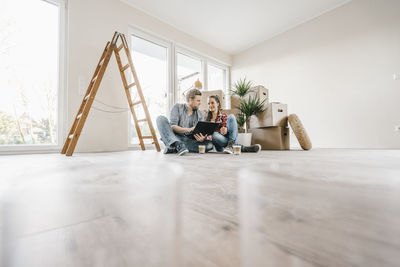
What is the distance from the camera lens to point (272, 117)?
2924 millimetres

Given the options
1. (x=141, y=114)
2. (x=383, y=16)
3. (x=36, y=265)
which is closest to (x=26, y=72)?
(x=141, y=114)

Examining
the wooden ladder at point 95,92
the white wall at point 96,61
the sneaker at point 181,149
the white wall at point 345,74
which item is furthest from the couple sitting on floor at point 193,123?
the white wall at point 345,74

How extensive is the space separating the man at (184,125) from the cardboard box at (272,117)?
1.21 m

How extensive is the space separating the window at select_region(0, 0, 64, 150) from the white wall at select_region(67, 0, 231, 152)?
6.5 inches

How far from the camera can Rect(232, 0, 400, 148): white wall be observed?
294 cm

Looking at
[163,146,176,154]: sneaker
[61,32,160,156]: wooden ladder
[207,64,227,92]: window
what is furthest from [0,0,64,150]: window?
[207,64,227,92]: window

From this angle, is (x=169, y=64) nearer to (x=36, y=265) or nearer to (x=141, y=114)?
(x=141, y=114)

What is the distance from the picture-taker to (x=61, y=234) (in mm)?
274

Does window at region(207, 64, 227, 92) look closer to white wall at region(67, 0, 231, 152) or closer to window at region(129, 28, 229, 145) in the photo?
window at region(129, 28, 229, 145)

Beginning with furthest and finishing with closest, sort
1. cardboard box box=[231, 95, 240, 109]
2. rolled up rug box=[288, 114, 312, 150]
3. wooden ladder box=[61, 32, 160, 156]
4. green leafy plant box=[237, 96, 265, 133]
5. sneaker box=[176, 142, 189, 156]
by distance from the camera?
cardboard box box=[231, 95, 240, 109] < green leafy plant box=[237, 96, 265, 133] < rolled up rug box=[288, 114, 312, 150] < wooden ladder box=[61, 32, 160, 156] < sneaker box=[176, 142, 189, 156]

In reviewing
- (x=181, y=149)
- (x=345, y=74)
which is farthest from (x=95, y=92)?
(x=345, y=74)

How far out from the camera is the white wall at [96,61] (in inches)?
99.8

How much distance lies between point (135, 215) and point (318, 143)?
391cm

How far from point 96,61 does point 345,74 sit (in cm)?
394
